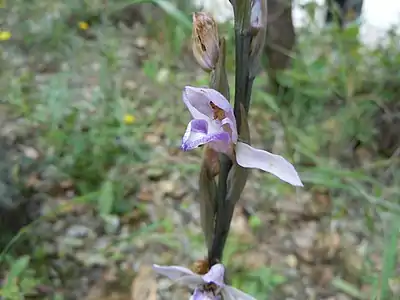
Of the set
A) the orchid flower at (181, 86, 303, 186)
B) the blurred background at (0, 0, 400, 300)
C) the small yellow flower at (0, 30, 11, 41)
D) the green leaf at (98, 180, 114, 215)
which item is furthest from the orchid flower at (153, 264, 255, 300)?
the small yellow flower at (0, 30, 11, 41)

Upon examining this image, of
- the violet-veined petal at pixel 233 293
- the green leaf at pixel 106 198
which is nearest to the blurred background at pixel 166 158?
the green leaf at pixel 106 198

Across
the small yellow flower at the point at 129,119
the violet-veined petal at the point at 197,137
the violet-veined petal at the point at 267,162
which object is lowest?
the small yellow flower at the point at 129,119

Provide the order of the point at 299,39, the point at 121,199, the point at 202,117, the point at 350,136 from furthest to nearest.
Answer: the point at 299,39 < the point at 350,136 < the point at 121,199 < the point at 202,117

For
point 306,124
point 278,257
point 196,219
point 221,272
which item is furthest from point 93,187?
point 221,272

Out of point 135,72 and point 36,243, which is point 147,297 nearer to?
point 36,243

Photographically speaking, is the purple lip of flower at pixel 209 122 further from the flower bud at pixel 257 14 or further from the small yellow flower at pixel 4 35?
the small yellow flower at pixel 4 35

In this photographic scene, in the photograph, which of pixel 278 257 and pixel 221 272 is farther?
pixel 278 257

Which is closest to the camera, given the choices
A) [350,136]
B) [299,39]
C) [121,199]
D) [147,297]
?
[147,297]

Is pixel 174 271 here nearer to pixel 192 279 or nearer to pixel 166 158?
pixel 192 279
